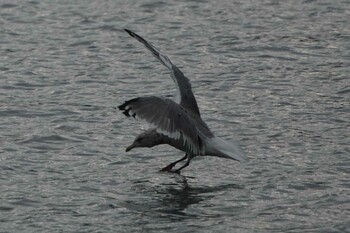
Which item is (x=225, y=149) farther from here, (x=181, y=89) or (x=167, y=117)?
(x=181, y=89)

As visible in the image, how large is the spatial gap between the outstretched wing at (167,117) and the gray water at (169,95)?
514 mm

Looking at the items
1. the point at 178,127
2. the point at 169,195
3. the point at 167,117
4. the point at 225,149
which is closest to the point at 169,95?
the point at 225,149

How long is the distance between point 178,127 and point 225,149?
742 mm

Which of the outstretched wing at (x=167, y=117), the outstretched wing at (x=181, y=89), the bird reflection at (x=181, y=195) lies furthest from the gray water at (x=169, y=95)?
the outstretched wing at (x=181, y=89)

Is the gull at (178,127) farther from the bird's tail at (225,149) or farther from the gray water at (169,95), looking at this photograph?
the gray water at (169,95)

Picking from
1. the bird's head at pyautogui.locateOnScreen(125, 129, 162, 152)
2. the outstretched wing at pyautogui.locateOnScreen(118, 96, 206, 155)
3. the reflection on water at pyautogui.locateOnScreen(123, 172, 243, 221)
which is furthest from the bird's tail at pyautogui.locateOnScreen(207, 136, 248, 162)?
the bird's head at pyautogui.locateOnScreen(125, 129, 162, 152)

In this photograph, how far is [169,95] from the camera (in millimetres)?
17359

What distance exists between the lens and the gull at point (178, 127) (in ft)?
42.3

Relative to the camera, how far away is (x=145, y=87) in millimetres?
17719

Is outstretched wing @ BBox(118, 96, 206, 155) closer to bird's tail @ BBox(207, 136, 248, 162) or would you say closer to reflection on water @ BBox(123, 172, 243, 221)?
bird's tail @ BBox(207, 136, 248, 162)

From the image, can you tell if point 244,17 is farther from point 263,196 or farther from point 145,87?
point 263,196

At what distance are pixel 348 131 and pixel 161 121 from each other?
333 centimetres

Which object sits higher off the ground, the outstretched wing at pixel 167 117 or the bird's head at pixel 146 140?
the outstretched wing at pixel 167 117

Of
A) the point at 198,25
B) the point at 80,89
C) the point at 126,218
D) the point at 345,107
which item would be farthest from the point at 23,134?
the point at 198,25
